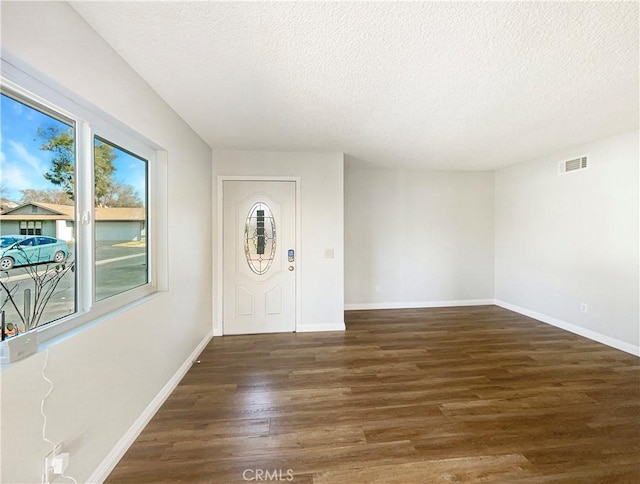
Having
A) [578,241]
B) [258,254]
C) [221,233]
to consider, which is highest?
[221,233]

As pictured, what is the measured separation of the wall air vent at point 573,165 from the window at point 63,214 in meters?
5.17

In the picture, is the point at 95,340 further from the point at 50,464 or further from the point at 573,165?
the point at 573,165

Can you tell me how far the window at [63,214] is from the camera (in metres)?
1.12

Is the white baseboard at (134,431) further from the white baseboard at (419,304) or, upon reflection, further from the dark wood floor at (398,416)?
the white baseboard at (419,304)

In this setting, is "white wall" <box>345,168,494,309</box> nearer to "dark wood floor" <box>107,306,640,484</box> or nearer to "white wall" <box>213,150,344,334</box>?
"white wall" <box>213,150,344,334</box>

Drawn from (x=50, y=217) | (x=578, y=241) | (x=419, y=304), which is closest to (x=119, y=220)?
(x=50, y=217)

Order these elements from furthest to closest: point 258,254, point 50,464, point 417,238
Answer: point 417,238
point 258,254
point 50,464

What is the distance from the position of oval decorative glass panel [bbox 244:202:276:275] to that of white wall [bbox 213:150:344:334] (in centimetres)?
41

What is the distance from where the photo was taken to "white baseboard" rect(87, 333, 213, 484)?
146cm

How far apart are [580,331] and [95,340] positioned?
5.29 meters

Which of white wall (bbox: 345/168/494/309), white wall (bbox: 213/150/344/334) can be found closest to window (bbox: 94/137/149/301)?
white wall (bbox: 213/150/344/334)

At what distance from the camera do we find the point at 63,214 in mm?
1372

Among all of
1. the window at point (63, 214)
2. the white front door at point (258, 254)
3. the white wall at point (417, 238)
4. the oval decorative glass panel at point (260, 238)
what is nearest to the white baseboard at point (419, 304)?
the white wall at point (417, 238)

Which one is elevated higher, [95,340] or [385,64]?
[385,64]
